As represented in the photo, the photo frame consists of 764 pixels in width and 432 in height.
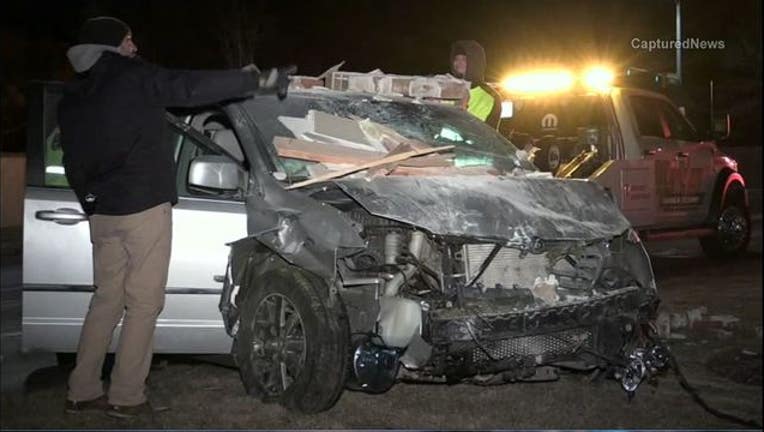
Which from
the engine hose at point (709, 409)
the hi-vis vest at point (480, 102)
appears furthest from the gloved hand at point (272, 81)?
the hi-vis vest at point (480, 102)

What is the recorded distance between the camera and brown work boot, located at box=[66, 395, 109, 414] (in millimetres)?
4527

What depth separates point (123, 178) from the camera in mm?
4375

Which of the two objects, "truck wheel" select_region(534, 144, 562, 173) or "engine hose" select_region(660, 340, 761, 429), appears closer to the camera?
"engine hose" select_region(660, 340, 761, 429)

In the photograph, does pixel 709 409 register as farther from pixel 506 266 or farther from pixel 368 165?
pixel 368 165

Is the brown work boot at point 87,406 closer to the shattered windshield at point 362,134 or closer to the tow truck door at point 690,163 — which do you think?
the shattered windshield at point 362,134

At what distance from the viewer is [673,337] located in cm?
645

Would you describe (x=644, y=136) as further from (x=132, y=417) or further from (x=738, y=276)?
(x=132, y=417)

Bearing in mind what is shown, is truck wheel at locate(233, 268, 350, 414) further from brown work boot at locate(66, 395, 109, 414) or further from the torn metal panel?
brown work boot at locate(66, 395, 109, 414)

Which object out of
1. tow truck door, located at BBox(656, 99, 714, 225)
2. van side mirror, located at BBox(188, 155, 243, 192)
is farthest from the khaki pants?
tow truck door, located at BBox(656, 99, 714, 225)

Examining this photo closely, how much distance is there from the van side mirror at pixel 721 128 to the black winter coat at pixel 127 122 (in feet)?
23.4

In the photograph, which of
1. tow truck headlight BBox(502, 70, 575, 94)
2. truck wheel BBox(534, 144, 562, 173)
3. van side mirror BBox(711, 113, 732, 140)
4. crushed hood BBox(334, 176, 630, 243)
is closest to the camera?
crushed hood BBox(334, 176, 630, 243)

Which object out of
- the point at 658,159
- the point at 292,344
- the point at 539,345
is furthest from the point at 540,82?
the point at 292,344

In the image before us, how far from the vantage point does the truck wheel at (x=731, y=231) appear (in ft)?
34.0

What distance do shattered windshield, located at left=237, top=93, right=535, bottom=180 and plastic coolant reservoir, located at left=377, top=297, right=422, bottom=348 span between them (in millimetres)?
945
